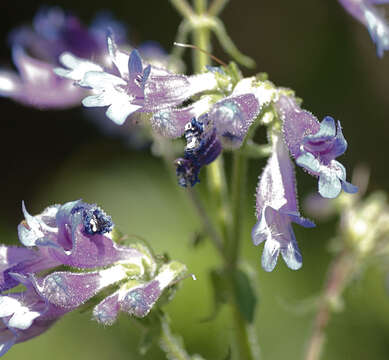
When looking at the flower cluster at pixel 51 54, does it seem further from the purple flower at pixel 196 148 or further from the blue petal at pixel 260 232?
the blue petal at pixel 260 232

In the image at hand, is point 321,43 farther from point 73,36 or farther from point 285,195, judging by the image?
point 285,195

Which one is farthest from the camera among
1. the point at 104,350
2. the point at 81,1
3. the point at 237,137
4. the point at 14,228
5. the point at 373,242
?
the point at 81,1

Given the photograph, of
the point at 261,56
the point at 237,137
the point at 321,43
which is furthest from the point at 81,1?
the point at 237,137

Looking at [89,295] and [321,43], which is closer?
[89,295]

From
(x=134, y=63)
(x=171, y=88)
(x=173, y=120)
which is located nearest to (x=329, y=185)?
(x=173, y=120)

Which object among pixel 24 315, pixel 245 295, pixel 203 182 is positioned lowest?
pixel 203 182

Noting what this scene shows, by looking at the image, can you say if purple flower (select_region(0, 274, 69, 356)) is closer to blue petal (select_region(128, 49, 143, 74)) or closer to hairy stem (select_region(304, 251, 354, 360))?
blue petal (select_region(128, 49, 143, 74))

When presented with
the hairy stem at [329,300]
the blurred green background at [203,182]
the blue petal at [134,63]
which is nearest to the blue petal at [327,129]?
the blue petal at [134,63]

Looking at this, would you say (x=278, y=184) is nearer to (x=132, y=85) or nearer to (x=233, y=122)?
(x=233, y=122)
